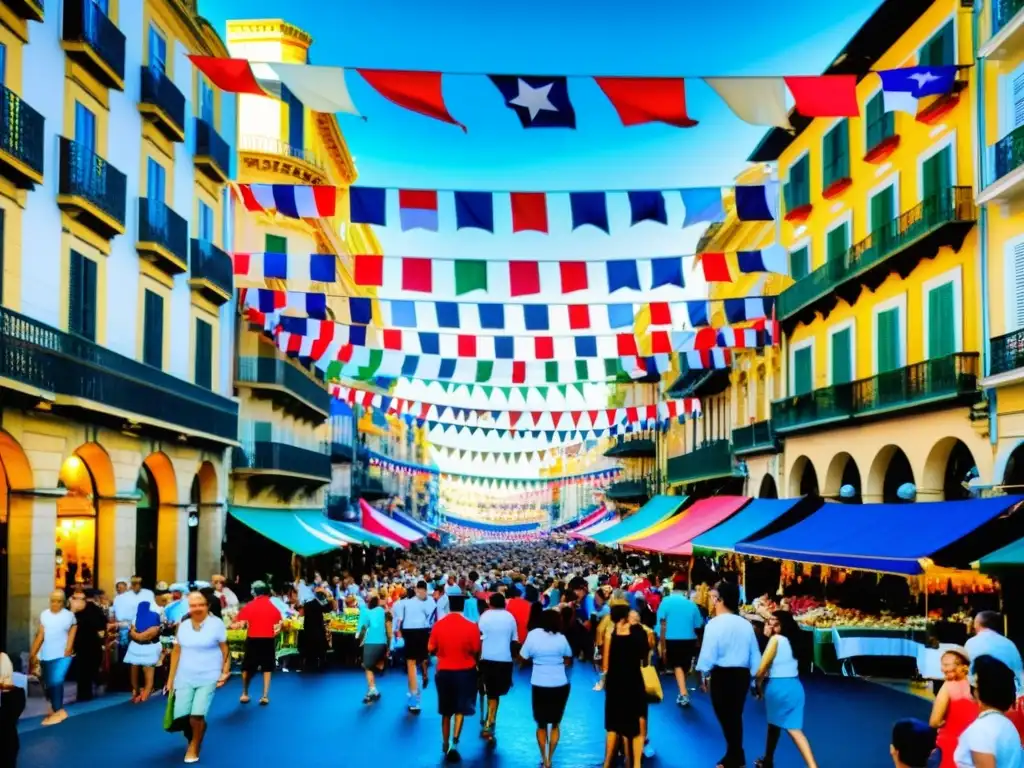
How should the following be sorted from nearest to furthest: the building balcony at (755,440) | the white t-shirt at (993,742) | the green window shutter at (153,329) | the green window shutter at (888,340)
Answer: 1. the white t-shirt at (993,742)
2. the green window shutter at (153,329)
3. the green window shutter at (888,340)
4. the building balcony at (755,440)

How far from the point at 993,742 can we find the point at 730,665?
5217 mm

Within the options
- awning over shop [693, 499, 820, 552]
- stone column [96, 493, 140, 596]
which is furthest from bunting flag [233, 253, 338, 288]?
awning over shop [693, 499, 820, 552]

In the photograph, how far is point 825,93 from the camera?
13.2 meters

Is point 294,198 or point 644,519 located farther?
point 644,519

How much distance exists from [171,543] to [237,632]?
8.42 meters

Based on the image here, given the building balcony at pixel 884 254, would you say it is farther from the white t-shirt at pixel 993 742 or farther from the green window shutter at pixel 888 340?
the white t-shirt at pixel 993 742

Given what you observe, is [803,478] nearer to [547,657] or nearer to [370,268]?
[370,268]

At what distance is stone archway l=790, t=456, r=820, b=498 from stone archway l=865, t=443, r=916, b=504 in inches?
148

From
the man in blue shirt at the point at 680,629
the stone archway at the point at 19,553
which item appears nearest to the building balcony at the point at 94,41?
the stone archway at the point at 19,553

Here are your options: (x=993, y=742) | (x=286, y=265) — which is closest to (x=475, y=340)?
(x=286, y=265)

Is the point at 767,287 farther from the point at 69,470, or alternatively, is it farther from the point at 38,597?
the point at 38,597

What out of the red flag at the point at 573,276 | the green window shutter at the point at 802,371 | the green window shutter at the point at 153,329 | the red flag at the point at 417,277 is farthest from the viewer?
the green window shutter at the point at 802,371

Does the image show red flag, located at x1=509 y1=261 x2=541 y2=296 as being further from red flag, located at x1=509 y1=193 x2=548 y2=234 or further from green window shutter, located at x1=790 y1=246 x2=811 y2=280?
green window shutter, located at x1=790 y1=246 x2=811 y2=280

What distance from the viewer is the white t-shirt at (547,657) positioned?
35.5ft
